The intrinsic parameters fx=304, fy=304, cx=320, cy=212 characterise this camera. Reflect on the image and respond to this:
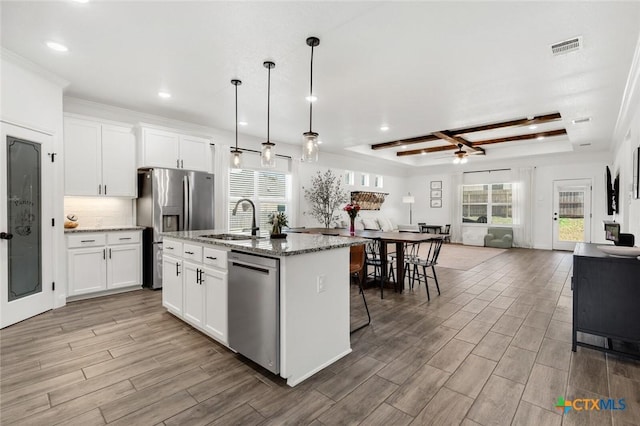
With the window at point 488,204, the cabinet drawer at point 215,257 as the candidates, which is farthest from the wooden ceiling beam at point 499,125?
the cabinet drawer at point 215,257

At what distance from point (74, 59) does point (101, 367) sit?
3.02 meters

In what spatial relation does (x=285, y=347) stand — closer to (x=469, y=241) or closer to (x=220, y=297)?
(x=220, y=297)

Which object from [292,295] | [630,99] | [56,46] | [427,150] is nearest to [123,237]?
[56,46]

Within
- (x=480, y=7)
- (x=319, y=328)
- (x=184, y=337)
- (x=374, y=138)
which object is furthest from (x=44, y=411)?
(x=374, y=138)

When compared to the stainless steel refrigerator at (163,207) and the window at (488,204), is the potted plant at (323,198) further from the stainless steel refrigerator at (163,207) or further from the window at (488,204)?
the window at (488,204)

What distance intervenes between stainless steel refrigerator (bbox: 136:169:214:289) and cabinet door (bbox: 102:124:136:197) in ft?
0.61

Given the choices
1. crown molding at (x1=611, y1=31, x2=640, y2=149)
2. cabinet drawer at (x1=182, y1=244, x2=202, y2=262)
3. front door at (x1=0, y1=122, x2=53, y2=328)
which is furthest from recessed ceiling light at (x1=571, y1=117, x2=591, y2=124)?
front door at (x1=0, y1=122, x2=53, y2=328)

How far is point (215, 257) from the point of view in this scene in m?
2.66

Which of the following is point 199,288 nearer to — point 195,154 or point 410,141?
point 195,154

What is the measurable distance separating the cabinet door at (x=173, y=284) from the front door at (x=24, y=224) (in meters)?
1.47

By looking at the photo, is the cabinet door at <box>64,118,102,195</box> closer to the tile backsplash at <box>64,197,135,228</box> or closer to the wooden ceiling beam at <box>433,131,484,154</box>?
the tile backsplash at <box>64,197,135,228</box>

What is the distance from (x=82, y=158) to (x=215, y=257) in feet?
9.79

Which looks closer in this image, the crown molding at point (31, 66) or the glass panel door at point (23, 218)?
the crown molding at point (31, 66)

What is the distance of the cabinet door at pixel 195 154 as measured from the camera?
499 centimetres
